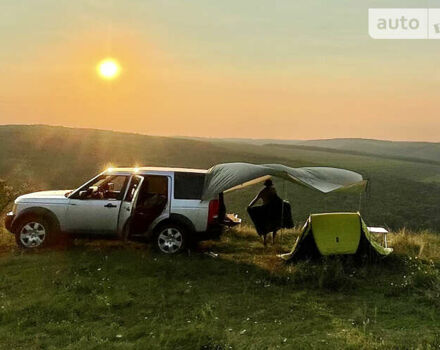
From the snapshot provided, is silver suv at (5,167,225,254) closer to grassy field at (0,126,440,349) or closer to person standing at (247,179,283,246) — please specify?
grassy field at (0,126,440,349)

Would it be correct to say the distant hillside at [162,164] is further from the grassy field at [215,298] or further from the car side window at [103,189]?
the grassy field at [215,298]

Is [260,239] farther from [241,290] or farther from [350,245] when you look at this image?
[241,290]

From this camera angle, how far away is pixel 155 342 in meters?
6.06

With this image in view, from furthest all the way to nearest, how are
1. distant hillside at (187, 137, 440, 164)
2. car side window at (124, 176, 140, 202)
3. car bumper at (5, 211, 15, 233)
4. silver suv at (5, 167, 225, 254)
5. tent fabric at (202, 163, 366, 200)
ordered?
distant hillside at (187, 137, 440, 164) < car bumper at (5, 211, 15, 233) < car side window at (124, 176, 140, 202) < silver suv at (5, 167, 225, 254) < tent fabric at (202, 163, 366, 200)

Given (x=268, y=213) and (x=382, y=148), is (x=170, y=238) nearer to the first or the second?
(x=268, y=213)

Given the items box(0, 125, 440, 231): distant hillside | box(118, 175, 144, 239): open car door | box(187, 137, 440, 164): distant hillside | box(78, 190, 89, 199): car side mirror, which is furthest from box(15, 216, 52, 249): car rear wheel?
box(187, 137, 440, 164): distant hillside

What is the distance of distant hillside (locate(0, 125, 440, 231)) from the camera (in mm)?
38875

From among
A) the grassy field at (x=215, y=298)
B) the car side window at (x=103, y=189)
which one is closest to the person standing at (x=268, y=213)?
the grassy field at (x=215, y=298)

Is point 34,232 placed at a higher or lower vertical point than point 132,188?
lower

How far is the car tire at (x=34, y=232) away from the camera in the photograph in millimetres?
10695

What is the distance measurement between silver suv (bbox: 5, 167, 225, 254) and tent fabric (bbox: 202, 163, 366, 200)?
362mm

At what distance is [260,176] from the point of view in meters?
10.6

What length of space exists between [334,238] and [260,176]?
2055 millimetres

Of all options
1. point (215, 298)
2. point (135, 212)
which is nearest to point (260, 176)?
point (135, 212)
